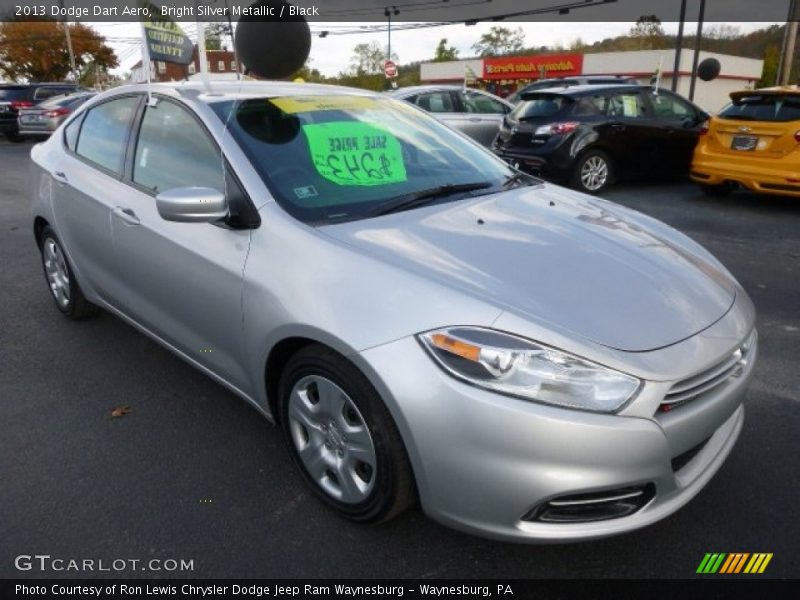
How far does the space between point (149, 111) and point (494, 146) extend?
6.74 meters

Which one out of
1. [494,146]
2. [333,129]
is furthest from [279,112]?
[494,146]

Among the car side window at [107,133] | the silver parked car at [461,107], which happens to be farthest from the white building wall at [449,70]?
the car side window at [107,133]

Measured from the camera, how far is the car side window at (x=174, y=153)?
2631mm

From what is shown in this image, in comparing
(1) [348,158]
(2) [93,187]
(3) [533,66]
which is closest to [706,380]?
(1) [348,158]

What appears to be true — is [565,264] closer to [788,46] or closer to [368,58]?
[788,46]

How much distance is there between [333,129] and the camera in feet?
9.32

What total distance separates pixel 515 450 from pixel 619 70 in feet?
150

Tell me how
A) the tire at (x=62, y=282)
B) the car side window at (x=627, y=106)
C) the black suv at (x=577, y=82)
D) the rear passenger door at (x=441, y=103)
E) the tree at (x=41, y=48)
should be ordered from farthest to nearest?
the tree at (x=41, y=48) < the rear passenger door at (x=441, y=103) < the black suv at (x=577, y=82) < the car side window at (x=627, y=106) < the tire at (x=62, y=282)

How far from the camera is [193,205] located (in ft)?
7.52

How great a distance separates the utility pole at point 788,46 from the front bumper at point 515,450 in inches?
568

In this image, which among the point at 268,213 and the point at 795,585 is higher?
the point at 268,213

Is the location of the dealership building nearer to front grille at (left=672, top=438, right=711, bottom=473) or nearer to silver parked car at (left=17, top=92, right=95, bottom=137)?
silver parked car at (left=17, top=92, right=95, bottom=137)

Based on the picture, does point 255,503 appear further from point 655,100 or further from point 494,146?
point 655,100

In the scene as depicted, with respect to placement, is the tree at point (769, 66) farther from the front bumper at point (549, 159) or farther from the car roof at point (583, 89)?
the front bumper at point (549, 159)
